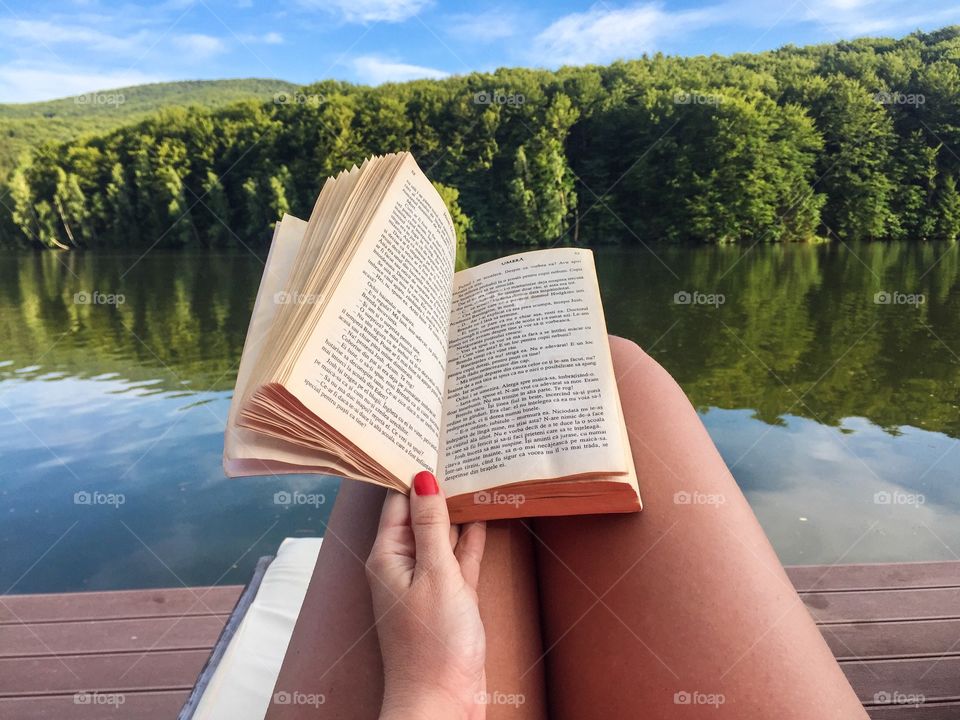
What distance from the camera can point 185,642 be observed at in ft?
3.92

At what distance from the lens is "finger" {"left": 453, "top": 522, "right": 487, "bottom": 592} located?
57 cm

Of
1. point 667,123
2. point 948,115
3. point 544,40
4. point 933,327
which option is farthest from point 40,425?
point 544,40

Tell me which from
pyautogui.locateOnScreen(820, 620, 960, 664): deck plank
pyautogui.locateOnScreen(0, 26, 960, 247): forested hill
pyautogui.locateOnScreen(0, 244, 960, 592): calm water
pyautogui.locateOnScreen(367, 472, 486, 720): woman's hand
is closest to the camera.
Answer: pyautogui.locateOnScreen(367, 472, 486, 720): woman's hand

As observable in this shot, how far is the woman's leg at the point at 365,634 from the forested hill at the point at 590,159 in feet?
66.1

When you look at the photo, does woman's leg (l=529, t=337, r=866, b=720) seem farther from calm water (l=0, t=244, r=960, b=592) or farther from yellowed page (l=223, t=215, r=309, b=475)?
calm water (l=0, t=244, r=960, b=592)

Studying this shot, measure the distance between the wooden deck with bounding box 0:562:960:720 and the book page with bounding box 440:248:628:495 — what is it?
2.22 feet

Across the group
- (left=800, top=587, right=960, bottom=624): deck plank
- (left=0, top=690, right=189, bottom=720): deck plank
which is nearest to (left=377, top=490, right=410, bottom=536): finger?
(left=0, top=690, right=189, bottom=720): deck plank

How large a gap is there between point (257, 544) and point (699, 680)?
2.28m

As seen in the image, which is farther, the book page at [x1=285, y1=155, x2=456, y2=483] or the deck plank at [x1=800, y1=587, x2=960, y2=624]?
the deck plank at [x1=800, y1=587, x2=960, y2=624]

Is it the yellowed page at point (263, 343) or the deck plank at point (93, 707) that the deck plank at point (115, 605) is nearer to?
the deck plank at point (93, 707)

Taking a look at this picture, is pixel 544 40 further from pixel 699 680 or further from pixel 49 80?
pixel 699 680

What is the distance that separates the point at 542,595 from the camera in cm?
68

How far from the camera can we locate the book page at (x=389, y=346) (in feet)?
1.80

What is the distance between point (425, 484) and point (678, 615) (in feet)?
0.77
